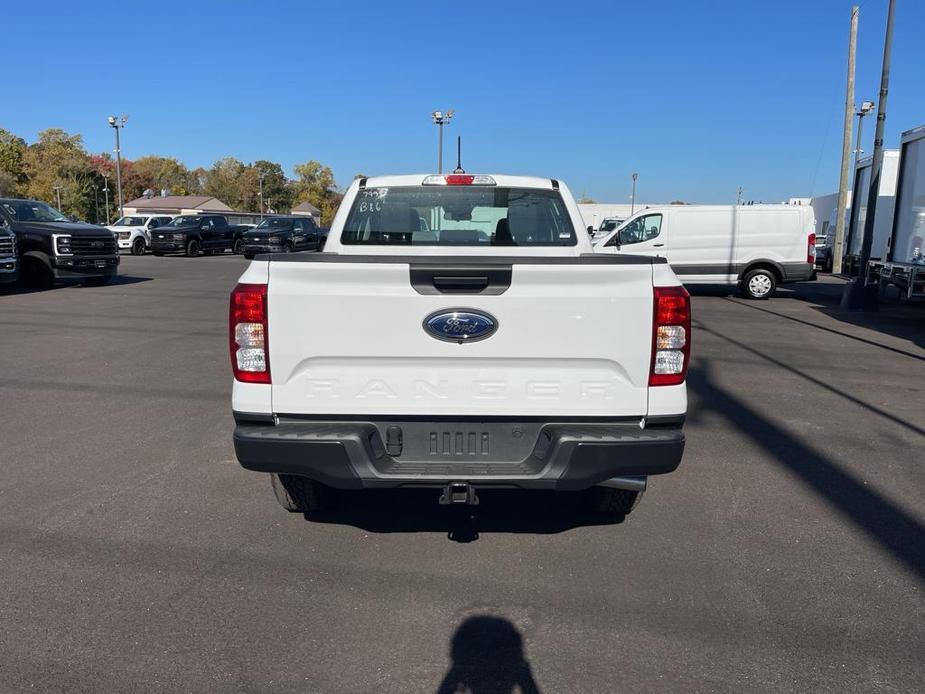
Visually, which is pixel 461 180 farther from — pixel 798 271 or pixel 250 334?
pixel 798 271

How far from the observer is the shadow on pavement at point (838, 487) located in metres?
4.11

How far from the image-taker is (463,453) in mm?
3260

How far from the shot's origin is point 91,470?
5156mm

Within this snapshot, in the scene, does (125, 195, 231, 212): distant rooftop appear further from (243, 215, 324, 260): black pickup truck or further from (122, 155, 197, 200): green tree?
(243, 215, 324, 260): black pickup truck

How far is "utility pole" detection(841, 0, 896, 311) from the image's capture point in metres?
14.7

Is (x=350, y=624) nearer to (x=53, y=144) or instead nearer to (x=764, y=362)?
(x=764, y=362)

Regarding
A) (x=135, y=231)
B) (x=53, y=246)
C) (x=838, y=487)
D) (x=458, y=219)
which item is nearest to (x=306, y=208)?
(x=135, y=231)

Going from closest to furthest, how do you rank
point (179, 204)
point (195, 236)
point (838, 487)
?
point (838, 487)
point (195, 236)
point (179, 204)

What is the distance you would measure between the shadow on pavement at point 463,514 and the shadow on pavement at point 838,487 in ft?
4.92

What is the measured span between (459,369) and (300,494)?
150 centimetres

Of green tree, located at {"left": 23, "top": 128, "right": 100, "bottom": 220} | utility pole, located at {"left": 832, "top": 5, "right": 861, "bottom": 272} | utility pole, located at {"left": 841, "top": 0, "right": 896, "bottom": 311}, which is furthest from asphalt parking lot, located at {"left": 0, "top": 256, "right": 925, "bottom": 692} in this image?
green tree, located at {"left": 23, "top": 128, "right": 100, "bottom": 220}

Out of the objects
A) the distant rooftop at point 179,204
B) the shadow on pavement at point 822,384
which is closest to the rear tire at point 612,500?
the shadow on pavement at point 822,384

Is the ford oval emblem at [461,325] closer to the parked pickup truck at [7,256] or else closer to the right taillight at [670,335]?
the right taillight at [670,335]

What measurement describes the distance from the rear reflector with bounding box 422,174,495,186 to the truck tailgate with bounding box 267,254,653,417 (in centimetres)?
177
